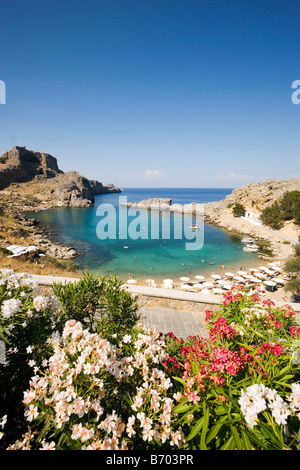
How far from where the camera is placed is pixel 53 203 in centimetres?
8100

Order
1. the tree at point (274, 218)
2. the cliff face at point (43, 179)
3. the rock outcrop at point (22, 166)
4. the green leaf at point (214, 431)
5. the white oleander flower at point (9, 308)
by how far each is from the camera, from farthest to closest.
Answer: the rock outcrop at point (22, 166)
the cliff face at point (43, 179)
the tree at point (274, 218)
the white oleander flower at point (9, 308)
the green leaf at point (214, 431)

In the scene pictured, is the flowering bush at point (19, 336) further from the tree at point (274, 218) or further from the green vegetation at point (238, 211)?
the green vegetation at point (238, 211)

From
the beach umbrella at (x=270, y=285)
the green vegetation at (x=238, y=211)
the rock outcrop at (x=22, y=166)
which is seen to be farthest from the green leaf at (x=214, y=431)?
the rock outcrop at (x=22, y=166)

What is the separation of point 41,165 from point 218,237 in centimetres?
11854

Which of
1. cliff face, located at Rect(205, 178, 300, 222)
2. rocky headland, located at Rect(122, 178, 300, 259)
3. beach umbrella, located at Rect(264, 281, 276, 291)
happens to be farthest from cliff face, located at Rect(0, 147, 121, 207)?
beach umbrella, located at Rect(264, 281, 276, 291)

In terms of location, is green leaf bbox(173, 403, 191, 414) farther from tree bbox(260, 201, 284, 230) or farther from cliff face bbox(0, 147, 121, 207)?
cliff face bbox(0, 147, 121, 207)

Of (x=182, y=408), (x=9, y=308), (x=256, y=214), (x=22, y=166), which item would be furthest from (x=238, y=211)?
(x=22, y=166)

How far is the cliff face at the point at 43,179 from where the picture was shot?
85.7 m

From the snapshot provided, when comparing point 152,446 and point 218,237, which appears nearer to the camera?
point 152,446

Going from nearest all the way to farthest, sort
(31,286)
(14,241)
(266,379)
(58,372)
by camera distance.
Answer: (58,372), (266,379), (31,286), (14,241)

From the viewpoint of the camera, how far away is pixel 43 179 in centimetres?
10419

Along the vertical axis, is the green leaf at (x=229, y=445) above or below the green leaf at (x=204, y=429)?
below
